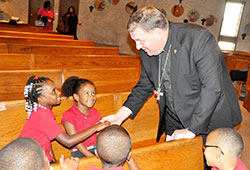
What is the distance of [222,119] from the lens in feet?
6.63

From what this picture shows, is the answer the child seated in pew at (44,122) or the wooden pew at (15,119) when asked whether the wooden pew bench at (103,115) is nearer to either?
the wooden pew at (15,119)

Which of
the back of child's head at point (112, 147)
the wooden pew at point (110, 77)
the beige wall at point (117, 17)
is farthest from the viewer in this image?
the beige wall at point (117, 17)

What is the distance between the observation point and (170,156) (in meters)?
1.89

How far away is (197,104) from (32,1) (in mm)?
15628

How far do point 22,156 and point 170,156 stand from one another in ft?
3.74

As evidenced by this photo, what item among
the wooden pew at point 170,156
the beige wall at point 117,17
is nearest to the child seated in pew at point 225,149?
the wooden pew at point 170,156

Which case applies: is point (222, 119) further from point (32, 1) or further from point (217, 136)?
point (32, 1)

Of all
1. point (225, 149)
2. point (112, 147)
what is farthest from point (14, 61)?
point (225, 149)

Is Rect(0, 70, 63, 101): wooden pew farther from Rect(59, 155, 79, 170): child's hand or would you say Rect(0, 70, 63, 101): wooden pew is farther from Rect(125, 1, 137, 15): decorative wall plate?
Rect(125, 1, 137, 15): decorative wall plate

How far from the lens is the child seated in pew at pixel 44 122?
204 centimetres

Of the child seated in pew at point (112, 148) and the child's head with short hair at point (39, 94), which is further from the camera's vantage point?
the child's head with short hair at point (39, 94)

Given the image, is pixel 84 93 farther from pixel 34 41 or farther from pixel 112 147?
pixel 34 41

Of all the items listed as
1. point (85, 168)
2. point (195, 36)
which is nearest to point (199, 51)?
point (195, 36)

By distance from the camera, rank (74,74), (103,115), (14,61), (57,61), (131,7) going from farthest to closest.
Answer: (131,7) → (57,61) → (14,61) → (74,74) → (103,115)
